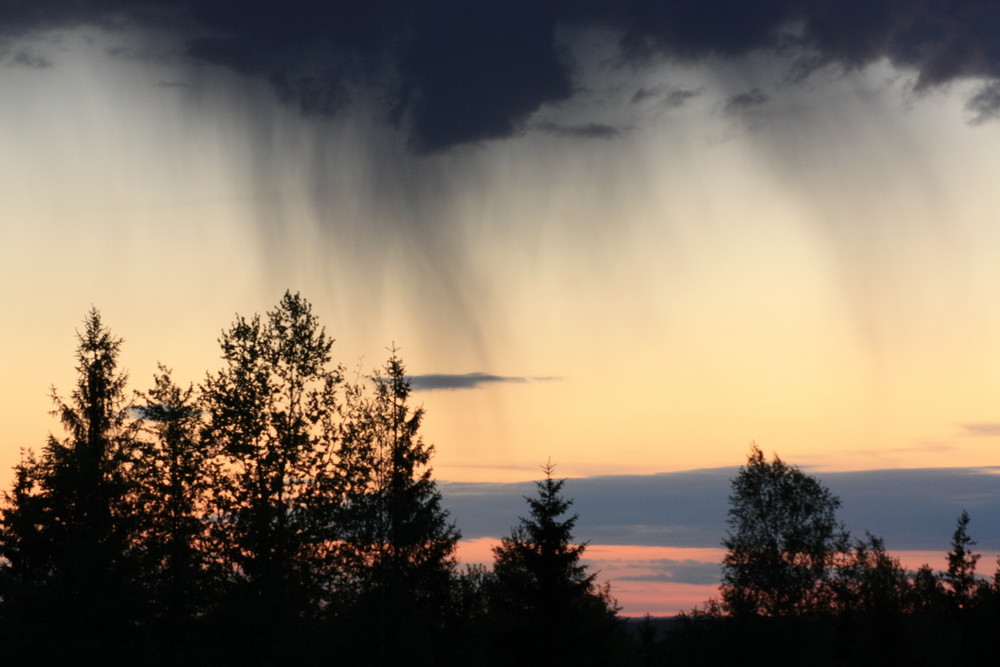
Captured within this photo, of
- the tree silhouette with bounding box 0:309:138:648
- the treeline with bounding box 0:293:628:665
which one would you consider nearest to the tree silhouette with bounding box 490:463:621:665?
the treeline with bounding box 0:293:628:665

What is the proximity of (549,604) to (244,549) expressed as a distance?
11.8 meters

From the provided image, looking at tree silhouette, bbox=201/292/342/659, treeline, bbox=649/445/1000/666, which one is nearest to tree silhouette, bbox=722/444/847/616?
treeline, bbox=649/445/1000/666

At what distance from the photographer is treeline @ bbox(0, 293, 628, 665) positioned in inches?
1403

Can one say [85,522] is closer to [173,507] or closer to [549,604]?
[173,507]

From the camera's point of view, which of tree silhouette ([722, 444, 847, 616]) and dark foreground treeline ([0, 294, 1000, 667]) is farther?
tree silhouette ([722, 444, 847, 616])

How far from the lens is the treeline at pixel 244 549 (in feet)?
117

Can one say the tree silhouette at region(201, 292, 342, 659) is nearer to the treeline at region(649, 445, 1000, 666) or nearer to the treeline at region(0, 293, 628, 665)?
the treeline at region(0, 293, 628, 665)

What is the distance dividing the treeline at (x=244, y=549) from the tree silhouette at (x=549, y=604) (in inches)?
2.3

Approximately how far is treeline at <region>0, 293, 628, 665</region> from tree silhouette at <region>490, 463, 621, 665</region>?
6 centimetres

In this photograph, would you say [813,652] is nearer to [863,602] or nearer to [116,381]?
[863,602]

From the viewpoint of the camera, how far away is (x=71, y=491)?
39281 millimetres

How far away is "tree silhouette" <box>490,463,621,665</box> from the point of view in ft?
134

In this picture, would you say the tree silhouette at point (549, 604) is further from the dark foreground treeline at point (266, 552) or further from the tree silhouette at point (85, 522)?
the tree silhouette at point (85, 522)

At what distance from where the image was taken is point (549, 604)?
41.3 m
